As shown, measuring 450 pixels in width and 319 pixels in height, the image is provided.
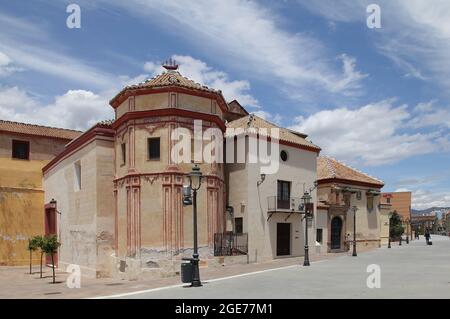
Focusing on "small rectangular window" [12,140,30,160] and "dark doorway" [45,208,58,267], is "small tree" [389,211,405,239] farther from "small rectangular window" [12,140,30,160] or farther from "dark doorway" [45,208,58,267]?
"small rectangular window" [12,140,30,160]

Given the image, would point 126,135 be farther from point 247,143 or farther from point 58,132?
point 58,132

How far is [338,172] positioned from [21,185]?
25.1 metres

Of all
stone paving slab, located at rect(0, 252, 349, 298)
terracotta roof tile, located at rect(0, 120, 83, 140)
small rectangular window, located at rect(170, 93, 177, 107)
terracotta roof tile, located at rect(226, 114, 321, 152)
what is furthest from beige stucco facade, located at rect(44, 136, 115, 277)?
terracotta roof tile, located at rect(0, 120, 83, 140)

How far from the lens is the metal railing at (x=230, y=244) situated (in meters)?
21.8

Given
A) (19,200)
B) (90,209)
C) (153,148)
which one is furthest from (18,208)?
(153,148)

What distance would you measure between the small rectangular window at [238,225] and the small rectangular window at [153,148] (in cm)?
697

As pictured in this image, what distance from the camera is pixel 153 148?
68.8 ft

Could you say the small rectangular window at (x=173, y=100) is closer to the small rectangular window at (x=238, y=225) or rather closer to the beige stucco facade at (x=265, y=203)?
the beige stucco facade at (x=265, y=203)

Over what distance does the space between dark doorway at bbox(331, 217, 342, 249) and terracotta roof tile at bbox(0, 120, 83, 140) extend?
22.6 metres

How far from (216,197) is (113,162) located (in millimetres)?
6087

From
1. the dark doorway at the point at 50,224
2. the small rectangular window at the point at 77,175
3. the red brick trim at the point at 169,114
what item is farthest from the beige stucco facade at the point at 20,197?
the red brick trim at the point at 169,114

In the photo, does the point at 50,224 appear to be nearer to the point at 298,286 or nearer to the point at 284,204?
the point at 284,204

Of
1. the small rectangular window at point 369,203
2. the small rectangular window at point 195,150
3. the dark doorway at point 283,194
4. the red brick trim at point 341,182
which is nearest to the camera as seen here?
the small rectangular window at point 195,150
